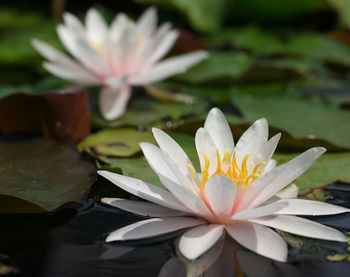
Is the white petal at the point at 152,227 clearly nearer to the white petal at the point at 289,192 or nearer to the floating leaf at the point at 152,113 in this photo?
the white petal at the point at 289,192

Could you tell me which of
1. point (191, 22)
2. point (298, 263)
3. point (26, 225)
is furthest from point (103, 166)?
point (191, 22)

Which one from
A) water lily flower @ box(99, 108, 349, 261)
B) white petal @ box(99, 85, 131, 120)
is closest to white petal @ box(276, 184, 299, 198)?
water lily flower @ box(99, 108, 349, 261)

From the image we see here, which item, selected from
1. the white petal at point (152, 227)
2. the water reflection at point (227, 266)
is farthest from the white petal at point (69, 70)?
the water reflection at point (227, 266)

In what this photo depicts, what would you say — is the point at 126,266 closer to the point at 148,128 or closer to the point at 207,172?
the point at 207,172

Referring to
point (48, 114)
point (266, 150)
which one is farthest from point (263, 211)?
point (48, 114)

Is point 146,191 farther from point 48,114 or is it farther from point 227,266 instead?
point 48,114

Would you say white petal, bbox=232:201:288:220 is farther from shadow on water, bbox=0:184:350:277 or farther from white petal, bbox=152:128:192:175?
white petal, bbox=152:128:192:175
